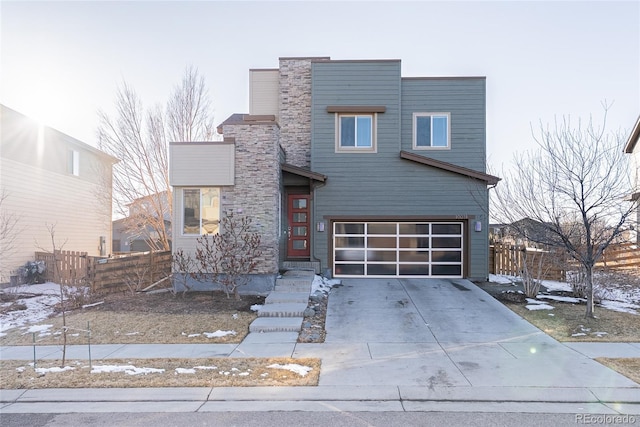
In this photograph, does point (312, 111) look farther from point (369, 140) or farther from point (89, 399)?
point (89, 399)

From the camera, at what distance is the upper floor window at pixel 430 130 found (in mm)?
14922

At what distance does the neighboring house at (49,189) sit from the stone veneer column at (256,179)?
816 centimetres

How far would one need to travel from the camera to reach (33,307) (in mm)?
11445

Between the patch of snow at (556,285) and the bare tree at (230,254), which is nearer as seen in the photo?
the bare tree at (230,254)

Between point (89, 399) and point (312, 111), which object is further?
point (312, 111)

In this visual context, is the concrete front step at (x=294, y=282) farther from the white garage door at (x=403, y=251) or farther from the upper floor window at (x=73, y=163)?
the upper floor window at (x=73, y=163)

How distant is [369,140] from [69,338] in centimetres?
1089

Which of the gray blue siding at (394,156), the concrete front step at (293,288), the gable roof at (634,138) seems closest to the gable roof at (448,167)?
the gray blue siding at (394,156)

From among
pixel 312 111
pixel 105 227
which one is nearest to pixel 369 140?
pixel 312 111

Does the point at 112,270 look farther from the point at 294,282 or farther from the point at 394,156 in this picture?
the point at 394,156

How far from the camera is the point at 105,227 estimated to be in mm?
22297

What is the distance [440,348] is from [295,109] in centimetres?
1091

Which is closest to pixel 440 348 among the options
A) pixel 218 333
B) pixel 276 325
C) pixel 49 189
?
pixel 276 325

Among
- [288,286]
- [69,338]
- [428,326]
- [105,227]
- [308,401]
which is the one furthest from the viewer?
[105,227]
